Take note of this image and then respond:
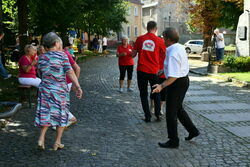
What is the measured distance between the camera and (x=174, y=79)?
16.6 feet

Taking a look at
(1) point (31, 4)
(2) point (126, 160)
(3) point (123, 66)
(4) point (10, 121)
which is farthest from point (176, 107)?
(1) point (31, 4)

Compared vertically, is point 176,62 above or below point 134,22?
below

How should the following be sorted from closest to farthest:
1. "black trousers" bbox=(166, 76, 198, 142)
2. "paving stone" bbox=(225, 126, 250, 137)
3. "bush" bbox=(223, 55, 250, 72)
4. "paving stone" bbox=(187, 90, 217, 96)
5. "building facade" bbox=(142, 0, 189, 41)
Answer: "black trousers" bbox=(166, 76, 198, 142) < "paving stone" bbox=(225, 126, 250, 137) < "paving stone" bbox=(187, 90, 217, 96) < "bush" bbox=(223, 55, 250, 72) < "building facade" bbox=(142, 0, 189, 41)

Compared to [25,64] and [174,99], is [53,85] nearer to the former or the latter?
[174,99]

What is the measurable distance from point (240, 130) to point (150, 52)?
91.3 inches

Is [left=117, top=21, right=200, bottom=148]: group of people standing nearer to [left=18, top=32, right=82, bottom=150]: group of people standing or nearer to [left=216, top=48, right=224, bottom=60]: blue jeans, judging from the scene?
[left=18, top=32, right=82, bottom=150]: group of people standing

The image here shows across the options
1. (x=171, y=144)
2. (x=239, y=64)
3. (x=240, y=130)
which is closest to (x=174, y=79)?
(x=171, y=144)

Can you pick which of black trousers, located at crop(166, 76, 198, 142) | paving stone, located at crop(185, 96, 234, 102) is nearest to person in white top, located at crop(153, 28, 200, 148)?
black trousers, located at crop(166, 76, 198, 142)

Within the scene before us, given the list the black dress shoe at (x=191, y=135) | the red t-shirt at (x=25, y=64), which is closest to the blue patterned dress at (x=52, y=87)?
the black dress shoe at (x=191, y=135)

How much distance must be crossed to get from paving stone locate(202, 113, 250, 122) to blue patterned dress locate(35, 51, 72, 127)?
368cm

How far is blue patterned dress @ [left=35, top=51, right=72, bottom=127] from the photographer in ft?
16.6

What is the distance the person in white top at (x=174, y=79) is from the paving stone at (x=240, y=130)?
4.83ft

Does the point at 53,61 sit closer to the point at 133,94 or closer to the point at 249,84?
the point at 133,94

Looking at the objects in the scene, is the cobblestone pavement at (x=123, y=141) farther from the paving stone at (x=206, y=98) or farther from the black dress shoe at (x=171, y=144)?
the paving stone at (x=206, y=98)
